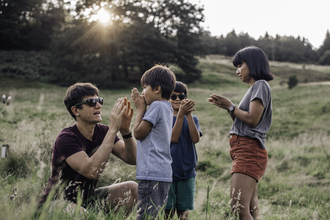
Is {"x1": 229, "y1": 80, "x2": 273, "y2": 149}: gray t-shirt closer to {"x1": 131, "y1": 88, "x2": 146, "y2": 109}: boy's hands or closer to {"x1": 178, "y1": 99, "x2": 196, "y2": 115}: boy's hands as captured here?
{"x1": 178, "y1": 99, "x2": 196, "y2": 115}: boy's hands

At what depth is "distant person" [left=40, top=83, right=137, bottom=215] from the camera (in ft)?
8.10

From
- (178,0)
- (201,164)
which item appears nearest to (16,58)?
(178,0)

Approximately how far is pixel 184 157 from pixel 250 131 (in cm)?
83

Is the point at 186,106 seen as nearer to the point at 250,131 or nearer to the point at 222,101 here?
the point at 222,101

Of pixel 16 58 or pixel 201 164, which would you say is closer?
pixel 201 164

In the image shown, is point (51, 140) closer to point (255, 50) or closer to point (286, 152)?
point (255, 50)

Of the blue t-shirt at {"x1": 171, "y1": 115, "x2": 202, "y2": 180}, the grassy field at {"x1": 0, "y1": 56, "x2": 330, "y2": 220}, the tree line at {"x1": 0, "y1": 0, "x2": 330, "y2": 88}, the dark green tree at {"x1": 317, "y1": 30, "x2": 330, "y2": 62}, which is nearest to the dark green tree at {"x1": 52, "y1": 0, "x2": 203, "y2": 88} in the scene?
the tree line at {"x1": 0, "y1": 0, "x2": 330, "y2": 88}

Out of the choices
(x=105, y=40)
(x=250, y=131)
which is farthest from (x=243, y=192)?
(x=105, y=40)

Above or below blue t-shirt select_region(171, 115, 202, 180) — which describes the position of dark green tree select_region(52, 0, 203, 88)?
above

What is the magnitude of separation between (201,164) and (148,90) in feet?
12.3

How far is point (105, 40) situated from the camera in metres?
29.9

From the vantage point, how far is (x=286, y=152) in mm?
7090

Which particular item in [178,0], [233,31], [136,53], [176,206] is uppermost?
[233,31]

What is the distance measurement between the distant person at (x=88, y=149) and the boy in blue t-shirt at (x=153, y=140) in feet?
0.66
